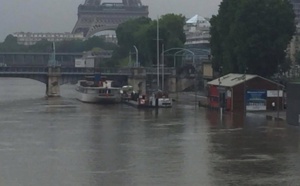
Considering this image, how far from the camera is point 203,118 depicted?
49.5m

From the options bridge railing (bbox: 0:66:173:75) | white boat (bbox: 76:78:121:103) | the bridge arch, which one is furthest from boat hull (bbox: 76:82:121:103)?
the bridge arch

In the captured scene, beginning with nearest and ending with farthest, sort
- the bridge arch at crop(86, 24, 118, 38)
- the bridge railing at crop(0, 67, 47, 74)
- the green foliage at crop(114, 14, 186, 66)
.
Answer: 1. the bridge railing at crop(0, 67, 47, 74)
2. the green foliage at crop(114, 14, 186, 66)
3. the bridge arch at crop(86, 24, 118, 38)

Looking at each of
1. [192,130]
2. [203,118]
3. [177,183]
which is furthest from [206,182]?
[203,118]

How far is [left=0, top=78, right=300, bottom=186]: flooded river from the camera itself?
1027 inches

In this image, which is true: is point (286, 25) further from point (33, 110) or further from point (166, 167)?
point (166, 167)

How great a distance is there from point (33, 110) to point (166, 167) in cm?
3106

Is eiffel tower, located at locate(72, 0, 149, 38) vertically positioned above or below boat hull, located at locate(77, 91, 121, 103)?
above

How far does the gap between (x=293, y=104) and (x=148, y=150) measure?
10.6 meters

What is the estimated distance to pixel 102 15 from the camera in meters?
180

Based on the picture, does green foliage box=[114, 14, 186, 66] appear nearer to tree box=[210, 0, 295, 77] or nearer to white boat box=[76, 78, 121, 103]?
white boat box=[76, 78, 121, 103]

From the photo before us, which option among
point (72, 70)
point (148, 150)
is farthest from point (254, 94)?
point (72, 70)

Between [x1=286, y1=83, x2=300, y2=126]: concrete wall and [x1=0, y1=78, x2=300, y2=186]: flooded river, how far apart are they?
0.68 m

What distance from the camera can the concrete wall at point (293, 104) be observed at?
40812 millimetres

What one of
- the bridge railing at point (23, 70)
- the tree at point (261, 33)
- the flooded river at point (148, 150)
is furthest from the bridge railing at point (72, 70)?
the flooded river at point (148, 150)
